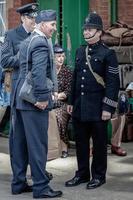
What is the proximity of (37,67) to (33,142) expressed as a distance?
0.83m

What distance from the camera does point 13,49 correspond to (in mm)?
7305

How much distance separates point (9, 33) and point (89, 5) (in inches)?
136

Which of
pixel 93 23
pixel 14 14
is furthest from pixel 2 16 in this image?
pixel 93 23

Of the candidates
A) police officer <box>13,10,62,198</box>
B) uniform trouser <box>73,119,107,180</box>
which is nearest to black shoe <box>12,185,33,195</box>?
police officer <box>13,10,62,198</box>

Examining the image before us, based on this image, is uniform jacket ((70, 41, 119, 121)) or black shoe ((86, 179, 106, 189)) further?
black shoe ((86, 179, 106, 189))

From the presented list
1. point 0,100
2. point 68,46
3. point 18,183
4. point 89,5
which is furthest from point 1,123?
point 18,183

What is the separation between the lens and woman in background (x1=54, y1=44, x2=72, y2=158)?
851 cm

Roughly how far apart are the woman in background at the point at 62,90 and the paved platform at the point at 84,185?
29 cm

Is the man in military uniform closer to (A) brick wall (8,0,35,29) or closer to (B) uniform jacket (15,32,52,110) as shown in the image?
(B) uniform jacket (15,32,52,110)

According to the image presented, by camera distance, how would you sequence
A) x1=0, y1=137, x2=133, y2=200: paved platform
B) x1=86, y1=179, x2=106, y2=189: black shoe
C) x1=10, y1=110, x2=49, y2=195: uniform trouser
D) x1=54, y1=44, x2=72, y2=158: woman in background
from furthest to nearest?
x1=54, y1=44, x2=72, y2=158: woman in background → x1=86, y1=179, x2=106, y2=189: black shoe → x1=0, y1=137, x2=133, y2=200: paved platform → x1=10, y1=110, x2=49, y2=195: uniform trouser

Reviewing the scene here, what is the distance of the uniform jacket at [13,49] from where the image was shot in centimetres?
710

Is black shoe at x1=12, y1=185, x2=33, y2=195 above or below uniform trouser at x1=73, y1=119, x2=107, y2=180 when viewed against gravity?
below

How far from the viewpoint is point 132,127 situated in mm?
9930

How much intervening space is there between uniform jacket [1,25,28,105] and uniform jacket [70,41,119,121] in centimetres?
73
